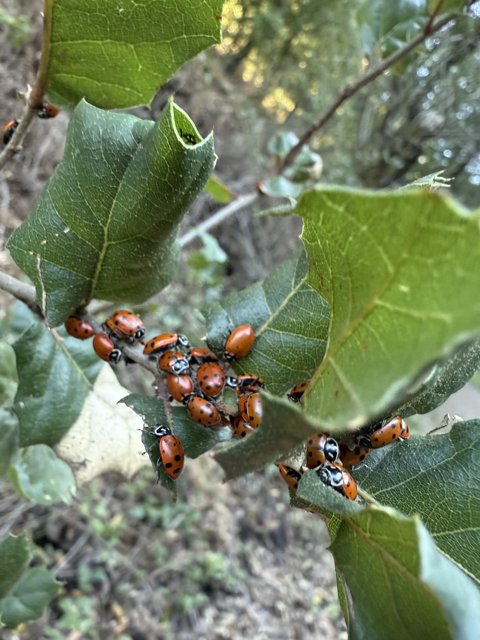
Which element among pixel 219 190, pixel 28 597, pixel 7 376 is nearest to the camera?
pixel 28 597

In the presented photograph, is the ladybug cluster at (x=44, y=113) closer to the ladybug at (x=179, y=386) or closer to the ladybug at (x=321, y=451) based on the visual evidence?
the ladybug at (x=179, y=386)

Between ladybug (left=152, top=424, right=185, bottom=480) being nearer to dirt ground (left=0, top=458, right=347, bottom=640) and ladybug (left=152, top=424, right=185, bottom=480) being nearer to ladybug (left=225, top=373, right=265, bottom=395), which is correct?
ladybug (left=225, top=373, right=265, bottom=395)

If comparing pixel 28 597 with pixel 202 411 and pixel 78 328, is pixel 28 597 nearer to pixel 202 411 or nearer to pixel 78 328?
pixel 78 328

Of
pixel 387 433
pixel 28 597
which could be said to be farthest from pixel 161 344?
pixel 28 597

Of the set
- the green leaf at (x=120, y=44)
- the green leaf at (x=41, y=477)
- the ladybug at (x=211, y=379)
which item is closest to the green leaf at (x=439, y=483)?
the ladybug at (x=211, y=379)

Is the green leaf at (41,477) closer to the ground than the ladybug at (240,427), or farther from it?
closer to the ground

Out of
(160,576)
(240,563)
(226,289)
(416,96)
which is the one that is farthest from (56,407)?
(416,96)
